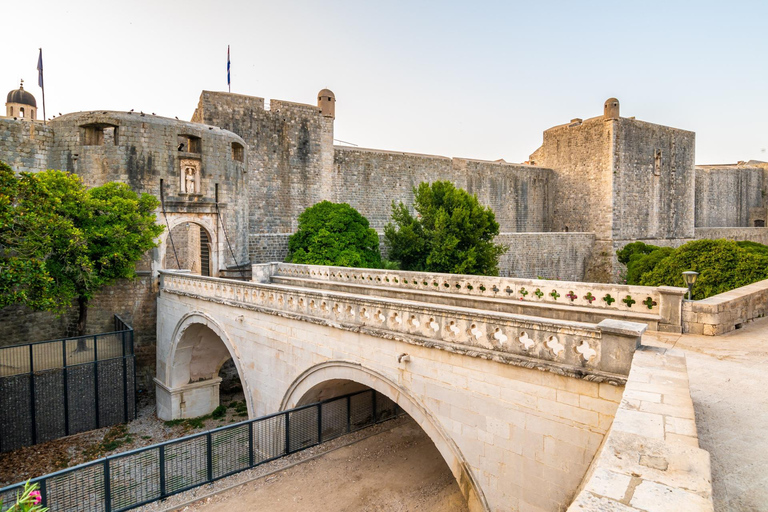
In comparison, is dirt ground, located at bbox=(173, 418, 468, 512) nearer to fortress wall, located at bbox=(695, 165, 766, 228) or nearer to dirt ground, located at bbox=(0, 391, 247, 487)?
dirt ground, located at bbox=(0, 391, 247, 487)

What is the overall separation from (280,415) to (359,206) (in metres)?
15.8

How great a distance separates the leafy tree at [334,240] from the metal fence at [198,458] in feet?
25.1

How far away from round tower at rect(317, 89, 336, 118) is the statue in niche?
8482mm

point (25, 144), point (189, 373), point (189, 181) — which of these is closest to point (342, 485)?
point (189, 373)

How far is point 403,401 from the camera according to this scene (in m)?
7.00

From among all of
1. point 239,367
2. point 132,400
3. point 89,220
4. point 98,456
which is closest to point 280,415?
point 239,367

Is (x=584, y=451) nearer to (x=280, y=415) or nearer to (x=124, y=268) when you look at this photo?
(x=280, y=415)

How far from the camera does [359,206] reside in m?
24.0

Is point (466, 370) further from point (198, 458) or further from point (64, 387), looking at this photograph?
point (64, 387)

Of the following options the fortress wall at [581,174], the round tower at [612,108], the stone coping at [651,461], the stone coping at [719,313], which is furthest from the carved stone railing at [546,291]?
the round tower at [612,108]

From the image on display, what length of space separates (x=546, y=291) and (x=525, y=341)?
3388 millimetres

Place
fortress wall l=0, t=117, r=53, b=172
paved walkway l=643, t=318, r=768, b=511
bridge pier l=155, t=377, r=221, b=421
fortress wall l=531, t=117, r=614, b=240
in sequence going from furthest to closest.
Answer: fortress wall l=531, t=117, r=614, b=240
bridge pier l=155, t=377, r=221, b=421
fortress wall l=0, t=117, r=53, b=172
paved walkway l=643, t=318, r=768, b=511

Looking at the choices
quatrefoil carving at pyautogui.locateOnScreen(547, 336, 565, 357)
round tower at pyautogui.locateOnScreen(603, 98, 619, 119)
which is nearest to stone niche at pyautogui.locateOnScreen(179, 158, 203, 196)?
quatrefoil carving at pyautogui.locateOnScreen(547, 336, 565, 357)

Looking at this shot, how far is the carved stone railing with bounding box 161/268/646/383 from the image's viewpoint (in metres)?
4.69
